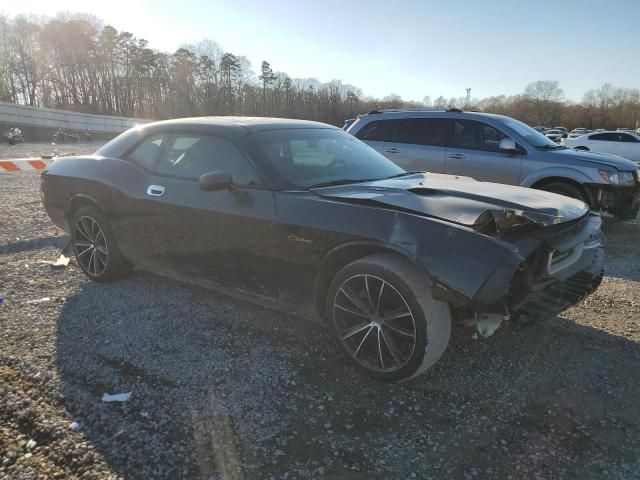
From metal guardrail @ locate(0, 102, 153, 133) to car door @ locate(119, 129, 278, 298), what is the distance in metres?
32.4

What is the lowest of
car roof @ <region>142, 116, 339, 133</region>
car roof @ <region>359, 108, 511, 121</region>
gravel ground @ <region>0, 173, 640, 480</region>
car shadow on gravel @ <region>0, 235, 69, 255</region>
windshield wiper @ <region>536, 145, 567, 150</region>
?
car shadow on gravel @ <region>0, 235, 69, 255</region>

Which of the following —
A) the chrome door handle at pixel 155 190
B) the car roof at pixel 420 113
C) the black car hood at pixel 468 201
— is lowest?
the chrome door handle at pixel 155 190

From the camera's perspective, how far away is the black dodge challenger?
107 inches

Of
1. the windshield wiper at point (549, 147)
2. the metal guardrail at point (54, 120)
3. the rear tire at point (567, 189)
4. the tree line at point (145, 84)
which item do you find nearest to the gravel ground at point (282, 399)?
the rear tire at point (567, 189)

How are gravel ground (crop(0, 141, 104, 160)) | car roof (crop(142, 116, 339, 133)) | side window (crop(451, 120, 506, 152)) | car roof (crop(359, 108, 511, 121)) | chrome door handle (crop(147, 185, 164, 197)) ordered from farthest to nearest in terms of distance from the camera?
1. gravel ground (crop(0, 141, 104, 160))
2. car roof (crop(359, 108, 511, 121))
3. side window (crop(451, 120, 506, 152))
4. chrome door handle (crop(147, 185, 164, 197))
5. car roof (crop(142, 116, 339, 133))

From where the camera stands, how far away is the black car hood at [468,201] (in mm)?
2771

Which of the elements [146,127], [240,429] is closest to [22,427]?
[240,429]

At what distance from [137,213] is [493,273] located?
306 cm

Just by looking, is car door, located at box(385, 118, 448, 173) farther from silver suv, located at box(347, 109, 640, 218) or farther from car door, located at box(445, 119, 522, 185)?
car door, located at box(445, 119, 522, 185)

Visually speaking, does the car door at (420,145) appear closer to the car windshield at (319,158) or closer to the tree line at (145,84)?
the car windshield at (319,158)

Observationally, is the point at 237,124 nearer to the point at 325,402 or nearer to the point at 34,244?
the point at 325,402

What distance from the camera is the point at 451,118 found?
7.95m

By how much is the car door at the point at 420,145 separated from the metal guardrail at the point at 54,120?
29.6 meters

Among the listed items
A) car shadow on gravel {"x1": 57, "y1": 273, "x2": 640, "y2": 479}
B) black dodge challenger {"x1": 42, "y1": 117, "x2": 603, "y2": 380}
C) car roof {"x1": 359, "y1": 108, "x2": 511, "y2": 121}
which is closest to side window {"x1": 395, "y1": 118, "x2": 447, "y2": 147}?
car roof {"x1": 359, "y1": 108, "x2": 511, "y2": 121}
